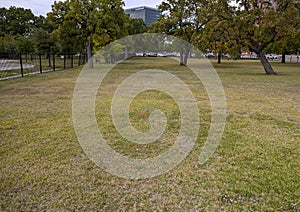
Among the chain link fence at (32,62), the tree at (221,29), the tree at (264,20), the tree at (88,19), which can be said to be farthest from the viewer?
the tree at (88,19)

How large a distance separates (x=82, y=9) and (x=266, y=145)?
16.8m

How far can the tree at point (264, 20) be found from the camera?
41.1ft

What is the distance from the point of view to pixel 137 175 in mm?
2445

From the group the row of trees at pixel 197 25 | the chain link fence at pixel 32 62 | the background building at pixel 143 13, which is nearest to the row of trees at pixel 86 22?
the row of trees at pixel 197 25

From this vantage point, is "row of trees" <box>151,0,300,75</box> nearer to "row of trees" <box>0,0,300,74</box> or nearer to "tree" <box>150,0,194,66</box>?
"row of trees" <box>0,0,300,74</box>

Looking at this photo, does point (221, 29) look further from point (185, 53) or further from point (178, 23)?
point (185, 53)

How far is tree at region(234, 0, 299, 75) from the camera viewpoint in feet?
41.1

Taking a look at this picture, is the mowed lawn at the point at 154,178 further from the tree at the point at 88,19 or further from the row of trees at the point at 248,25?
the tree at the point at 88,19

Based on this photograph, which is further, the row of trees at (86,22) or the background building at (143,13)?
the background building at (143,13)

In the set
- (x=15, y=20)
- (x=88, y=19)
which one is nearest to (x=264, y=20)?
(x=88, y=19)

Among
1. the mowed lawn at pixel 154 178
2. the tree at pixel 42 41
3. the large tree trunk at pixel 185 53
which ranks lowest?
the mowed lawn at pixel 154 178

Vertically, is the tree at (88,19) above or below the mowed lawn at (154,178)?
above

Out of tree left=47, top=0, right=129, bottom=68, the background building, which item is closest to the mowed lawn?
tree left=47, top=0, right=129, bottom=68

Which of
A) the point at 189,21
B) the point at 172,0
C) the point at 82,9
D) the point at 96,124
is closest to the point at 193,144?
the point at 96,124
